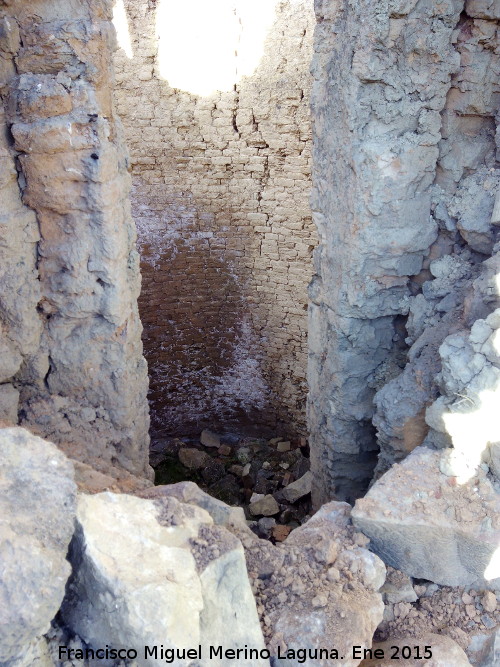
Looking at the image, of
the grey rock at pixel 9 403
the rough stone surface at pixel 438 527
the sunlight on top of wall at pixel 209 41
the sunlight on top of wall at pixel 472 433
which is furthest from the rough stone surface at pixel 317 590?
the sunlight on top of wall at pixel 209 41

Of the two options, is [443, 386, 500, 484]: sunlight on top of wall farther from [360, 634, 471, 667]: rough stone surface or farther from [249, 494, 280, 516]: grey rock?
[249, 494, 280, 516]: grey rock

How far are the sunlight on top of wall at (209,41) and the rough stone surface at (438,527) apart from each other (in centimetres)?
446

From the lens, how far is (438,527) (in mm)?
2682

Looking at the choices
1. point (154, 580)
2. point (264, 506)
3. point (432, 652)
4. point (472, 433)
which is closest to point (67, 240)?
point (154, 580)

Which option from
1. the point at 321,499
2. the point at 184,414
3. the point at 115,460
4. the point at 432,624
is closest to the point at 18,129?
the point at 115,460

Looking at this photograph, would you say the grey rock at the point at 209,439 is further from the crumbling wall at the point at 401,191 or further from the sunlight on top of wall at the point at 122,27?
the sunlight on top of wall at the point at 122,27

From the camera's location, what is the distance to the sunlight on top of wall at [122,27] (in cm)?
587

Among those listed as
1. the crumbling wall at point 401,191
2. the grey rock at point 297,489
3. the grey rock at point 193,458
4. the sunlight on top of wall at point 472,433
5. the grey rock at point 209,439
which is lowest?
the grey rock at point 209,439

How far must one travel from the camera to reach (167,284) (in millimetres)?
6723

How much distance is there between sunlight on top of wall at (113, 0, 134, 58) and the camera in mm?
5867

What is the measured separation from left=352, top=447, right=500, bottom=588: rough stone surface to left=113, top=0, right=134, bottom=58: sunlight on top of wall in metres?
4.88

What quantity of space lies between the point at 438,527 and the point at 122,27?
527cm

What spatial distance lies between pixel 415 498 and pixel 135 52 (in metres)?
4.94

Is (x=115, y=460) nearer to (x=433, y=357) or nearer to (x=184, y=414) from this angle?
(x=433, y=357)
